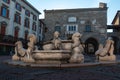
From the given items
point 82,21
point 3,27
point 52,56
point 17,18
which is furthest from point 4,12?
point 52,56

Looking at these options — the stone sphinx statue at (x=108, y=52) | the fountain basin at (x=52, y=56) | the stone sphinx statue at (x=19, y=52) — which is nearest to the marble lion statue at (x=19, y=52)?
the stone sphinx statue at (x=19, y=52)

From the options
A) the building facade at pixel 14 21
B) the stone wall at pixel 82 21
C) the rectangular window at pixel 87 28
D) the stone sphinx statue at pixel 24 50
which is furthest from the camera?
the rectangular window at pixel 87 28

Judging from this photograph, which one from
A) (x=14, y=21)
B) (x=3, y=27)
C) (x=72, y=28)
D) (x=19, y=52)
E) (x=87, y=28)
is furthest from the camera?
(x=72, y=28)

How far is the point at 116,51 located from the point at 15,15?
24.4 meters

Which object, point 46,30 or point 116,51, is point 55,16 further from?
point 116,51

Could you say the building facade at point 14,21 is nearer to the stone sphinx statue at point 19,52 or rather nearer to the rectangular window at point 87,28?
the rectangular window at point 87,28

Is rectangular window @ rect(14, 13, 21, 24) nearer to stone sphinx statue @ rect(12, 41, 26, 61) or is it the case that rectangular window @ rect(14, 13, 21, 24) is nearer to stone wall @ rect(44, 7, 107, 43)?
stone wall @ rect(44, 7, 107, 43)

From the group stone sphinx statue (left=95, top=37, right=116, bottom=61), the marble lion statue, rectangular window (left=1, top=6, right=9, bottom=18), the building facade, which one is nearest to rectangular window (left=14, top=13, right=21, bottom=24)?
the building facade

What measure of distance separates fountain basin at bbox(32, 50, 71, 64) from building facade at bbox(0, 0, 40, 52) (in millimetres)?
21349

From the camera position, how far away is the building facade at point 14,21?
30.1m

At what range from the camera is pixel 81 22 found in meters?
45.0

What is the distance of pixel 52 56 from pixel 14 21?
1039 inches

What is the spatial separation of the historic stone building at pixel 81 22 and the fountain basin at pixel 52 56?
35.4 m

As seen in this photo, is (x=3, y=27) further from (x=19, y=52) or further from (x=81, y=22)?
(x=81, y=22)
